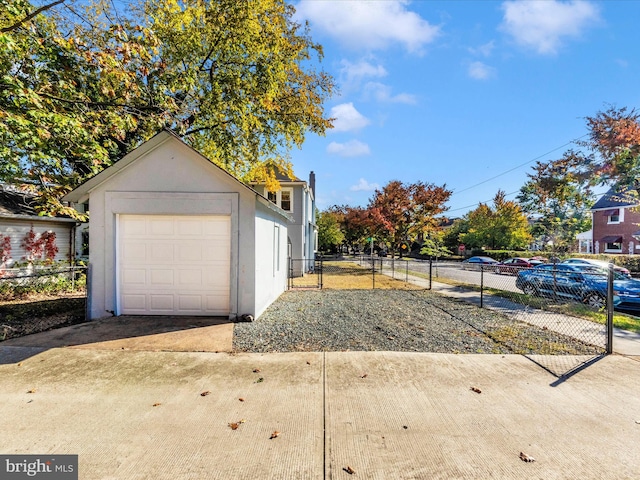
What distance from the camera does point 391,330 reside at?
6773 millimetres

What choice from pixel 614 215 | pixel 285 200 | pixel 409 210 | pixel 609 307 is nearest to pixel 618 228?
pixel 614 215

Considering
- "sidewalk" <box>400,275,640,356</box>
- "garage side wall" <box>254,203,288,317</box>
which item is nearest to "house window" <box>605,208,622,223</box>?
"sidewalk" <box>400,275,640,356</box>

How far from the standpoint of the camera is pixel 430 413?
345 cm

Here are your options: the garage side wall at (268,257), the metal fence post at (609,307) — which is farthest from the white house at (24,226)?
the metal fence post at (609,307)

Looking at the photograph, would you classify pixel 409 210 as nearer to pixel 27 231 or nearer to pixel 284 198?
pixel 284 198

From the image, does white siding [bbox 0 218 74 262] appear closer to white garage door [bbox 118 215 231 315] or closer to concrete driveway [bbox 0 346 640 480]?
white garage door [bbox 118 215 231 315]

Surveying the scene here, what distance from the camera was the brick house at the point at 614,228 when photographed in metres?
29.8

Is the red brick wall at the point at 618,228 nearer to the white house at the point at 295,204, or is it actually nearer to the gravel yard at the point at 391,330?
the white house at the point at 295,204

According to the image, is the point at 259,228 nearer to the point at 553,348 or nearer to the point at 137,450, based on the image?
the point at 137,450

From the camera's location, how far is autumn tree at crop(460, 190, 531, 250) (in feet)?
124

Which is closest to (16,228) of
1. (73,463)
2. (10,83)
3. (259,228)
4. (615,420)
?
(10,83)

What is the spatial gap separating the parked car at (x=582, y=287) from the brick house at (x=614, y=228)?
2790cm

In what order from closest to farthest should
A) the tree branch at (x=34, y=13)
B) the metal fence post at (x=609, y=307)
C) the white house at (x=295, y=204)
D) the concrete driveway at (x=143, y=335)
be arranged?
the tree branch at (x=34, y=13) < the metal fence post at (x=609, y=307) < the concrete driveway at (x=143, y=335) < the white house at (x=295, y=204)

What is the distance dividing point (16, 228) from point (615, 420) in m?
17.3
